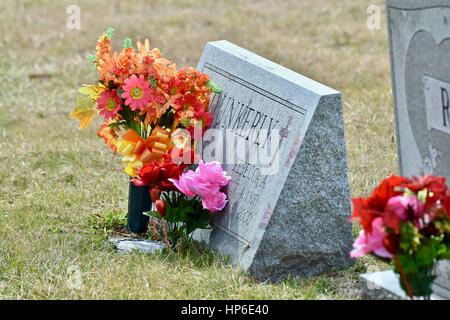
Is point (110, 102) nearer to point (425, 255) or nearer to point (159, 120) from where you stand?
point (159, 120)

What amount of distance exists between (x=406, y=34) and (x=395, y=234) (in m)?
0.99

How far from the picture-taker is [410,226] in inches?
136

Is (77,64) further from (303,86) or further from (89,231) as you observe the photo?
(303,86)

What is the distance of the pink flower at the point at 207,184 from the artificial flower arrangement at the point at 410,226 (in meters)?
1.33

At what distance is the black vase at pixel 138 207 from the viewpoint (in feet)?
17.1

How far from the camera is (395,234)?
11.4ft

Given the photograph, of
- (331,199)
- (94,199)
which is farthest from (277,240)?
(94,199)

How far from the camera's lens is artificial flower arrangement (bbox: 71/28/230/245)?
4895mm

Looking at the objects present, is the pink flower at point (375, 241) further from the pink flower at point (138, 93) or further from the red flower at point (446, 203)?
the pink flower at point (138, 93)

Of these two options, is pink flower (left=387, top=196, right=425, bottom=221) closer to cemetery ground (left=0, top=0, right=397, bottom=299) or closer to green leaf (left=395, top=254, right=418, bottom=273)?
green leaf (left=395, top=254, right=418, bottom=273)

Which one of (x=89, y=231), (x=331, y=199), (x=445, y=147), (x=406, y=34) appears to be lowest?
(x=89, y=231)

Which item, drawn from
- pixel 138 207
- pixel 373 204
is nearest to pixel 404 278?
pixel 373 204
